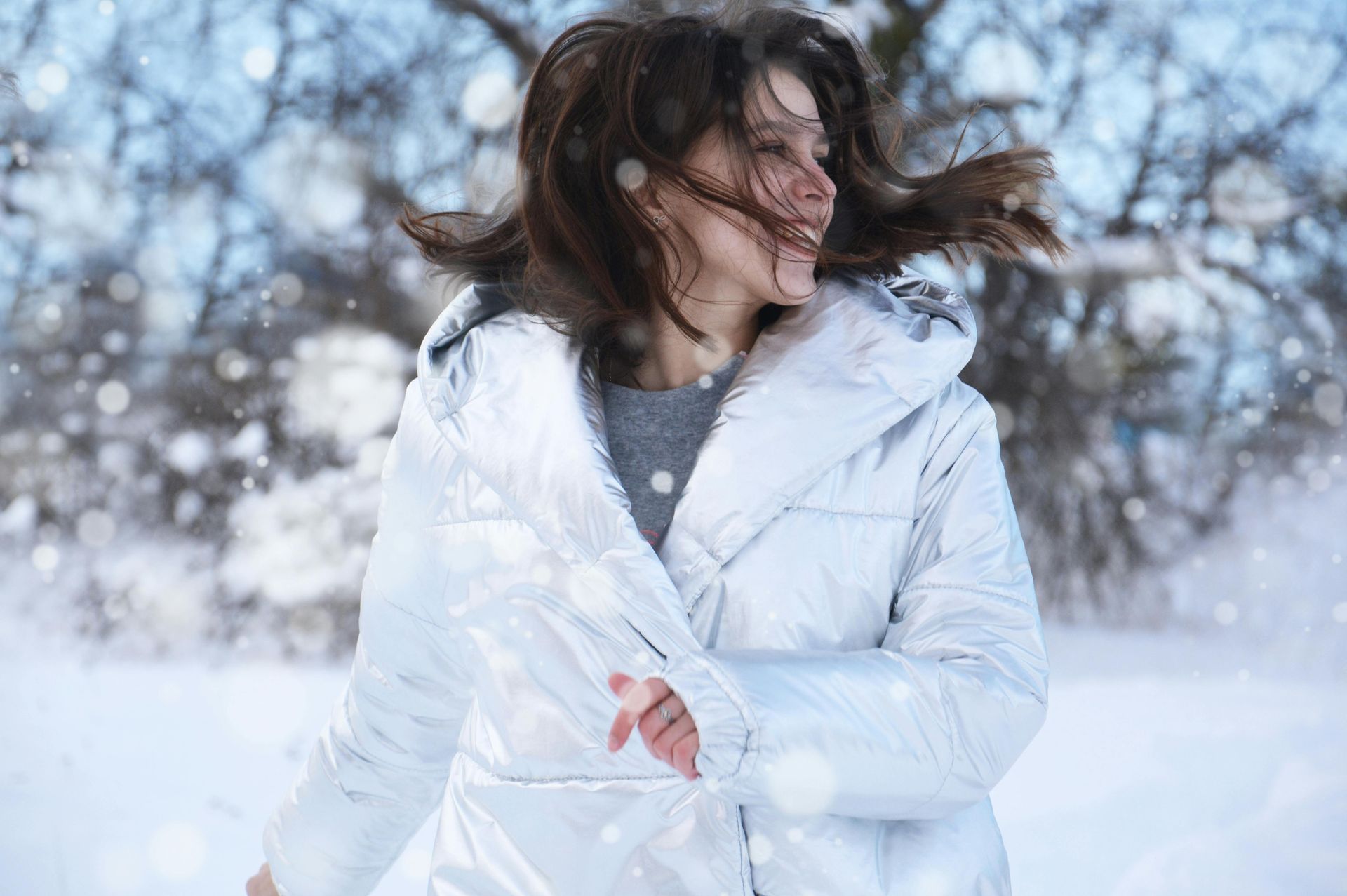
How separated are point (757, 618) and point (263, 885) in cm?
68

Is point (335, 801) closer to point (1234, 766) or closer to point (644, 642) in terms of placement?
point (644, 642)

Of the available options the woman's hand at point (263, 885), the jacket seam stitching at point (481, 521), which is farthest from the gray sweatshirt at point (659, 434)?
the woman's hand at point (263, 885)

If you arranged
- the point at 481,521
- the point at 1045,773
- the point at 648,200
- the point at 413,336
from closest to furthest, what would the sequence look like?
the point at 481,521 → the point at 648,200 → the point at 1045,773 → the point at 413,336

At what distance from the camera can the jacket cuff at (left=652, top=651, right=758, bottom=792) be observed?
57 cm

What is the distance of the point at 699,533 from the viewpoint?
0.71m

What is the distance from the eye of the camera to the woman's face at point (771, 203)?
0.81 metres

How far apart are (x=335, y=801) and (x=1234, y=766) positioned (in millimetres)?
1804

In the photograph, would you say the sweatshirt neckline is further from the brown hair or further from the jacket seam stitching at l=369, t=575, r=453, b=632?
the jacket seam stitching at l=369, t=575, r=453, b=632

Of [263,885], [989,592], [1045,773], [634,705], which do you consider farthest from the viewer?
[1045,773]

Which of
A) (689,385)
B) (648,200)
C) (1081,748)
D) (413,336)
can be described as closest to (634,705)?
(689,385)

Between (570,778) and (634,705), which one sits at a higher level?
(634,705)

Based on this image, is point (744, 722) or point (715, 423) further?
point (715, 423)

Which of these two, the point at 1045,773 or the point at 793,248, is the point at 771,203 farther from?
the point at 1045,773

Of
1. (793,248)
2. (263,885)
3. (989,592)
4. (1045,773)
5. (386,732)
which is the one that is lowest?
(1045,773)
